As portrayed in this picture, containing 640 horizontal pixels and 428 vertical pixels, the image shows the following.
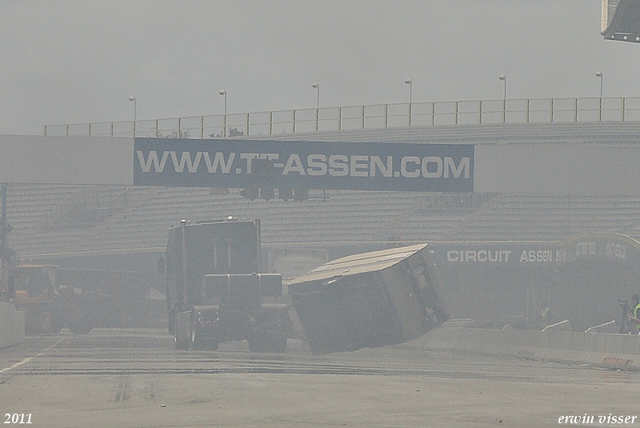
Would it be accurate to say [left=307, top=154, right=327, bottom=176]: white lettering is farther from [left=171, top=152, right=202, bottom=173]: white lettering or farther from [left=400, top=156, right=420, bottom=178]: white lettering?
[left=171, top=152, right=202, bottom=173]: white lettering

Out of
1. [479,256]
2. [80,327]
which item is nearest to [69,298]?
[80,327]

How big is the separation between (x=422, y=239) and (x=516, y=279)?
6.65 meters

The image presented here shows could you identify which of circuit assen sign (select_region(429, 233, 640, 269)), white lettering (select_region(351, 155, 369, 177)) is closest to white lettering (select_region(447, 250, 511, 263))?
circuit assen sign (select_region(429, 233, 640, 269))

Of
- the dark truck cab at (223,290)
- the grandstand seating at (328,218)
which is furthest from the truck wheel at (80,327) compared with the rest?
the dark truck cab at (223,290)

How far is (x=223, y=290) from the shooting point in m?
28.8

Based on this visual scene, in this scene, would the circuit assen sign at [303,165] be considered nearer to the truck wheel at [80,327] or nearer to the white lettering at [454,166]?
the white lettering at [454,166]

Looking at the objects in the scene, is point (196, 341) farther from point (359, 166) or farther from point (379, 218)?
point (379, 218)

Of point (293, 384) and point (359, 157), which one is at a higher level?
point (359, 157)

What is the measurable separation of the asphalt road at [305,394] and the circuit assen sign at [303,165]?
35.4 feet

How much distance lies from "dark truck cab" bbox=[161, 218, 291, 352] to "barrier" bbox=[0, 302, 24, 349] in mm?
4385

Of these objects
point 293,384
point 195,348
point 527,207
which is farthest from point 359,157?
point 527,207

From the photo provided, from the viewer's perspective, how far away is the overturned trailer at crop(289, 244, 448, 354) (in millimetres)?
24500

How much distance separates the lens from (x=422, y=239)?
65.1 metres

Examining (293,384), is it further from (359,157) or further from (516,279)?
(516,279)
